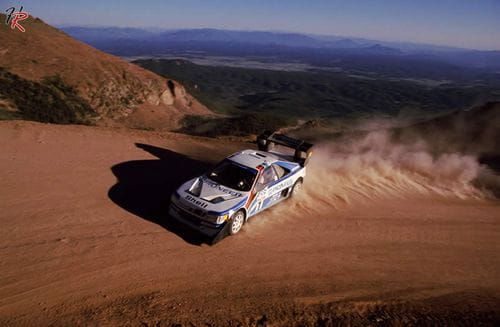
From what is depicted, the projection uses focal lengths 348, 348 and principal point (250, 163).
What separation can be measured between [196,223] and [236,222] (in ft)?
3.22

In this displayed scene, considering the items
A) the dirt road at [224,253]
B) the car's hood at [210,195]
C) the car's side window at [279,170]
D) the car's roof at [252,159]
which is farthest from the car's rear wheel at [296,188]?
the car's hood at [210,195]

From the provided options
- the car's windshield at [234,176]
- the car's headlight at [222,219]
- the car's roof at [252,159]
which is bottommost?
the car's headlight at [222,219]

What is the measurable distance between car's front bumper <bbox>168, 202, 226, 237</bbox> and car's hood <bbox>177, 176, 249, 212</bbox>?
274mm

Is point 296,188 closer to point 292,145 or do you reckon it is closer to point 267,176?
point 292,145

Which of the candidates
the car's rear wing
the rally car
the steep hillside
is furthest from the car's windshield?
the steep hillside

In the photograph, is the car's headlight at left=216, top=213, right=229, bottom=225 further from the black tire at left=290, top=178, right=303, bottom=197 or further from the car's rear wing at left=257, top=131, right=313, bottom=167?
the car's rear wing at left=257, top=131, right=313, bottom=167

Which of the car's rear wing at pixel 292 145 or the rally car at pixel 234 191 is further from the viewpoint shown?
the car's rear wing at pixel 292 145

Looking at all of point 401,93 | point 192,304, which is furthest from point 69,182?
point 401,93

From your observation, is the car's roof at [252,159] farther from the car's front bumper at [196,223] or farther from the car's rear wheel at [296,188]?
the car's front bumper at [196,223]

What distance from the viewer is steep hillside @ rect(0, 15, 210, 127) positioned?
41188mm

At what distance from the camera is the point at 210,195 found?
836cm

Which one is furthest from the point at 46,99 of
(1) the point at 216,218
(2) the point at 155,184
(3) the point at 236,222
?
(1) the point at 216,218

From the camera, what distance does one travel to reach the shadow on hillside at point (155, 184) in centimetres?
849

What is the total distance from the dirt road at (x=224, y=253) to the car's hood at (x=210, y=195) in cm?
79
